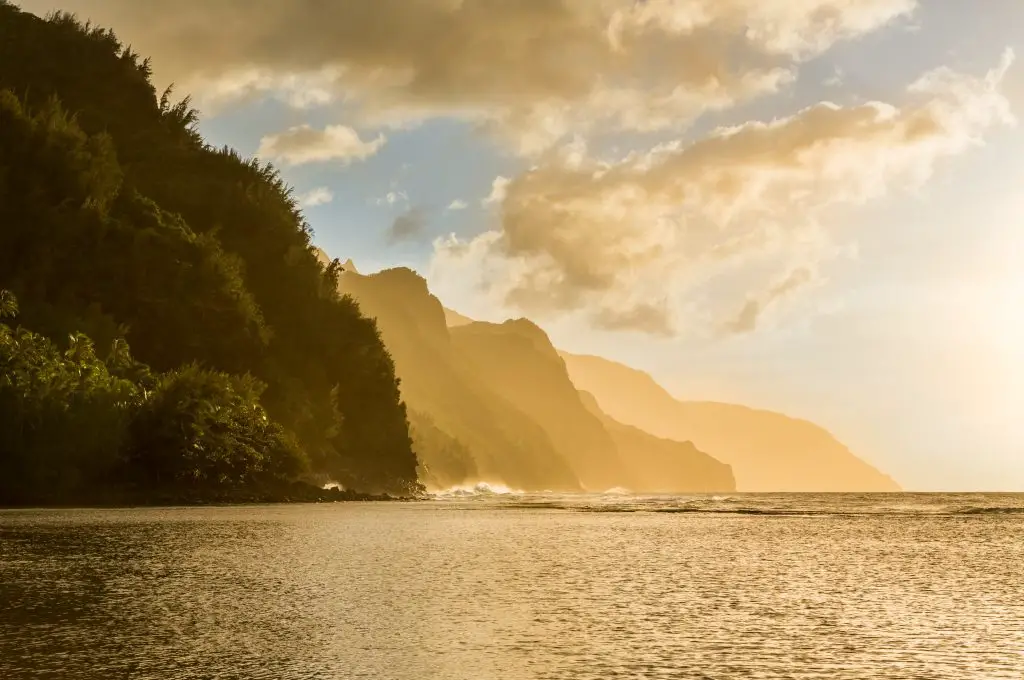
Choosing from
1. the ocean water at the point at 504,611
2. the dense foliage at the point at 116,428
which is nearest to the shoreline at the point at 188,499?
the dense foliage at the point at 116,428

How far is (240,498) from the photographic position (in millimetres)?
59406

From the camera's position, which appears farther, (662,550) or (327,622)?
(662,550)

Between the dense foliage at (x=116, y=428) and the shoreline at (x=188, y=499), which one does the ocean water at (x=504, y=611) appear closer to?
the shoreline at (x=188, y=499)

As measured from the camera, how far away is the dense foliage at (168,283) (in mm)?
60781

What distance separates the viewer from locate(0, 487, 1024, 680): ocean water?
7.47 meters

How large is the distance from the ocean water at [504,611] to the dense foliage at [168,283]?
1544 inches

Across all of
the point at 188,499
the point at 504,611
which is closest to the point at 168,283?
the point at 188,499

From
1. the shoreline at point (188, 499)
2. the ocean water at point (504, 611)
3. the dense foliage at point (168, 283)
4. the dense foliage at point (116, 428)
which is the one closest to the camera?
the ocean water at point (504, 611)

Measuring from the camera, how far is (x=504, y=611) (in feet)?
34.4

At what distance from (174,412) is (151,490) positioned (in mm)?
4935

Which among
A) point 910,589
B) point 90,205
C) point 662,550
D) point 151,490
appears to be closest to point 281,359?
point 90,205

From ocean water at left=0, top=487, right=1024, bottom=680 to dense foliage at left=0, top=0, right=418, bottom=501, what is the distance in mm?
39217

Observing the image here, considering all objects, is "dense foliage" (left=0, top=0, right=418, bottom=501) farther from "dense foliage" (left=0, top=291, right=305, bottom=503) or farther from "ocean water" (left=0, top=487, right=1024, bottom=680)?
"ocean water" (left=0, top=487, right=1024, bottom=680)

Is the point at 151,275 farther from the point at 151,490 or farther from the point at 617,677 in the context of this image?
the point at 617,677
